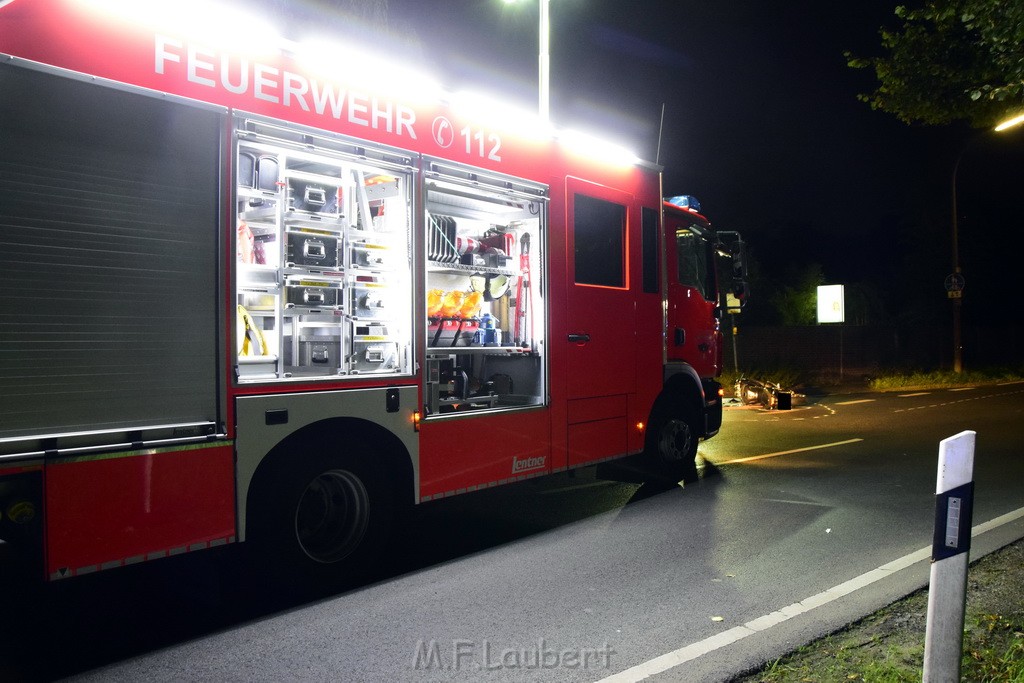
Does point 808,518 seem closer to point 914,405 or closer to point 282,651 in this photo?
point 282,651

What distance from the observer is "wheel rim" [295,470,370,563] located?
526cm

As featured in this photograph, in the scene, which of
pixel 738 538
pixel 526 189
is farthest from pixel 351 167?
pixel 738 538

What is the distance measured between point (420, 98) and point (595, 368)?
9.27 ft

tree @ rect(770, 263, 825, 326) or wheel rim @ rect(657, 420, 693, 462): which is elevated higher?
tree @ rect(770, 263, 825, 326)

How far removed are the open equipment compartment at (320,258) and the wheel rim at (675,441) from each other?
360 cm

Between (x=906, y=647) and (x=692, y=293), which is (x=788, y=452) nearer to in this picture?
(x=692, y=293)

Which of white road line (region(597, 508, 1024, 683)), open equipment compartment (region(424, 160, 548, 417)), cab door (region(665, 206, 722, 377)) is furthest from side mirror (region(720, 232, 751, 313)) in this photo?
white road line (region(597, 508, 1024, 683))

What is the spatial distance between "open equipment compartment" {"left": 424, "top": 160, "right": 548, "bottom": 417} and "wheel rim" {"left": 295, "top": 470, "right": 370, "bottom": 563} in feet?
3.65

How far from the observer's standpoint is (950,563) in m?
3.20

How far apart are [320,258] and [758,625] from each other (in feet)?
11.4

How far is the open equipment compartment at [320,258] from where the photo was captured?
5184mm

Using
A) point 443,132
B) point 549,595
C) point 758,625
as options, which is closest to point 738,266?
point 443,132

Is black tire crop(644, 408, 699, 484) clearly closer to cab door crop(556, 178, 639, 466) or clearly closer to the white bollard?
cab door crop(556, 178, 639, 466)

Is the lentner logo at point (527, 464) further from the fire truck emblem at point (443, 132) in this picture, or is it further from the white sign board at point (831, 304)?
the white sign board at point (831, 304)
